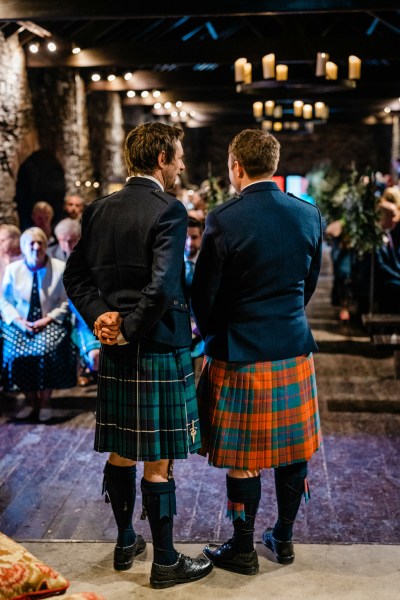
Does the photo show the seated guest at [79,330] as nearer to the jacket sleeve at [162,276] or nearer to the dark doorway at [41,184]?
the jacket sleeve at [162,276]

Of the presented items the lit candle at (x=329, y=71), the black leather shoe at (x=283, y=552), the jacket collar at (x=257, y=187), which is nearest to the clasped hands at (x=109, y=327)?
the jacket collar at (x=257, y=187)

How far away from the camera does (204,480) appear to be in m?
4.04

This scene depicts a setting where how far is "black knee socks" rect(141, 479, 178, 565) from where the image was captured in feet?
8.96

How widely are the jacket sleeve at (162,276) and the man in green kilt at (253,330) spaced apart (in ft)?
0.58

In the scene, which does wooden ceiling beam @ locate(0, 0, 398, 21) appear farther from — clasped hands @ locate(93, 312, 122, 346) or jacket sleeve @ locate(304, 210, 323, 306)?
clasped hands @ locate(93, 312, 122, 346)

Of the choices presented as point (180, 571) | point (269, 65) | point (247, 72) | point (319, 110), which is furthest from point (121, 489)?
point (319, 110)

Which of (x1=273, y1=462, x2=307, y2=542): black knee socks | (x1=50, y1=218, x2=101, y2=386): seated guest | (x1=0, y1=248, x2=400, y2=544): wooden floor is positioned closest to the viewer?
(x1=273, y1=462, x2=307, y2=542): black knee socks

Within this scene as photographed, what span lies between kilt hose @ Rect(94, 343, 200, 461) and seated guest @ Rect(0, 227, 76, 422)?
252 centimetres

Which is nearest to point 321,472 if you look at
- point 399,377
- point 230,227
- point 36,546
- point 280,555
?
point 280,555

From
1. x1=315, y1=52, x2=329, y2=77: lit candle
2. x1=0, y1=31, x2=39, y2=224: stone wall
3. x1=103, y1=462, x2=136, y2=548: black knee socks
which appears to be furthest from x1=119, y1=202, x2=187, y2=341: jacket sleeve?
x1=315, y1=52, x2=329, y2=77: lit candle

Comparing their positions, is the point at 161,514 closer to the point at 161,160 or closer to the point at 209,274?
the point at 209,274

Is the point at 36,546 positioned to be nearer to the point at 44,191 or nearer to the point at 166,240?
the point at 166,240

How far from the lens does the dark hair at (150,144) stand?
8.74ft

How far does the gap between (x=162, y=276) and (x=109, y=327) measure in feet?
0.83
